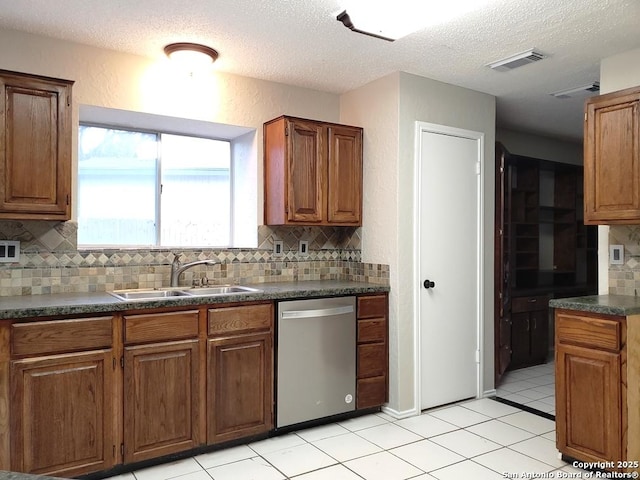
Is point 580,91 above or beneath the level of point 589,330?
above

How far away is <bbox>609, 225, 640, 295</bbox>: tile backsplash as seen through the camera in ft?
9.86

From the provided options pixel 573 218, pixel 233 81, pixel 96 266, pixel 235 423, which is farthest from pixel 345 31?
pixel 573 218

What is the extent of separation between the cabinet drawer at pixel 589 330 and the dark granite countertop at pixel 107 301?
4.08 feet

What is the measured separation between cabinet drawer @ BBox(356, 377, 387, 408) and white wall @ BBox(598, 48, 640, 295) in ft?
5.28

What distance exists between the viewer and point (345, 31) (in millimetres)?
2762

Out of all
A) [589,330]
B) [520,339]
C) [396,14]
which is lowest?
[520,339]

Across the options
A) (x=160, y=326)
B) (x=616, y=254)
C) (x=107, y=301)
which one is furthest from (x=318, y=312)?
(x=616, y=254)

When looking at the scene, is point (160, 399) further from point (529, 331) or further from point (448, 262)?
point (529, 331)

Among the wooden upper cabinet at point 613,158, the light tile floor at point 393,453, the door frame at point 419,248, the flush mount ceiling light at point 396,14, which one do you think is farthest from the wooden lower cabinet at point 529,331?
the flush mount ceiling light at point 396,14

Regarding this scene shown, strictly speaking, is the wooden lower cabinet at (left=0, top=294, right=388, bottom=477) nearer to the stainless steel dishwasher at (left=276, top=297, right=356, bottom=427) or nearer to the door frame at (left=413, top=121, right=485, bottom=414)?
the stainless steel dishwasher at (left=276, top=297, right=356, bottom=427)

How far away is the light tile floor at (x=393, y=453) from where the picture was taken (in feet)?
8.39

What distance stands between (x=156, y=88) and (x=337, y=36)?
4.18 feet

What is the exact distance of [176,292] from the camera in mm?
3172

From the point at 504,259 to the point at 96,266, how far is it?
3432mm
